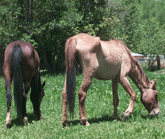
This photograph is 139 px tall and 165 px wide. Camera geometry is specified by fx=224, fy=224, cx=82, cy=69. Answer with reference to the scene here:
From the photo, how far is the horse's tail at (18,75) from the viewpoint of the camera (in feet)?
18.2

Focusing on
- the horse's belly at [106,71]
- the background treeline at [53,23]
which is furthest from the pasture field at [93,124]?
the background treeline at [53,23]

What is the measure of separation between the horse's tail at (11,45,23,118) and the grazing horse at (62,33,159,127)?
3.76 feet

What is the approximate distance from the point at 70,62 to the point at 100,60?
0.80m

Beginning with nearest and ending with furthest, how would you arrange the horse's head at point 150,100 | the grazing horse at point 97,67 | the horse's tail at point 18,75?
the grazing horse at point 97,67 < the horse's tail at point 18,75 < the horse's head at point 150,100

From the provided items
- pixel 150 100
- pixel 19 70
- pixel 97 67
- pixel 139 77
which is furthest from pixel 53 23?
pixel 97 67

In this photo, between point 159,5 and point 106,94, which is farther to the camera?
point 159,5

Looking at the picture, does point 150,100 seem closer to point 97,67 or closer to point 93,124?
point 93,124

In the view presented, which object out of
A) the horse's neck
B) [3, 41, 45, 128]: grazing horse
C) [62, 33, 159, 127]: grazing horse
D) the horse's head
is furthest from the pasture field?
the horse's neck

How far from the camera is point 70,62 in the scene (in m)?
5.20

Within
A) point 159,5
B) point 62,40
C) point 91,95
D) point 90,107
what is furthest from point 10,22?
point 159,5

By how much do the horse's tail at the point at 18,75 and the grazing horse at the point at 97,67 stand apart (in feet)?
3.76

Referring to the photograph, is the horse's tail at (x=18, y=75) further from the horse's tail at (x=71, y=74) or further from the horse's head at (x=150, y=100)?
the horse's head at (x=150, y=100)

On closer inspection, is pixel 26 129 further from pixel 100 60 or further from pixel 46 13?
pixel 46 13

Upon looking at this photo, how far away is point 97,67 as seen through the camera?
211 inches
